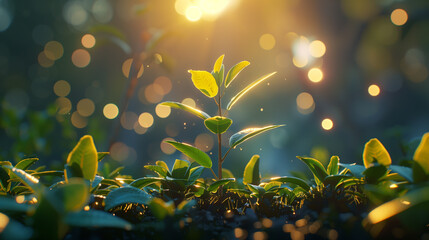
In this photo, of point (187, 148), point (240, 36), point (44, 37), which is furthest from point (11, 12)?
point (187, 148)

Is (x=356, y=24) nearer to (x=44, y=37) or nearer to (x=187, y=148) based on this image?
(x=187, y=148)

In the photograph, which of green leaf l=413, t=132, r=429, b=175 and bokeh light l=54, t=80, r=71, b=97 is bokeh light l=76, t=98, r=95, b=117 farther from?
green leaf l=413, t=132, r=429, b=175

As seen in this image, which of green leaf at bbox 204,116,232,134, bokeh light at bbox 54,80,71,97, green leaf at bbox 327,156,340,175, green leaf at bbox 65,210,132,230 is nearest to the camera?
green leaf at bbox 65,210,132,230

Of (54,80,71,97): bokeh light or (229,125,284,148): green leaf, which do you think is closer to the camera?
(229,125,284,148): green leaf

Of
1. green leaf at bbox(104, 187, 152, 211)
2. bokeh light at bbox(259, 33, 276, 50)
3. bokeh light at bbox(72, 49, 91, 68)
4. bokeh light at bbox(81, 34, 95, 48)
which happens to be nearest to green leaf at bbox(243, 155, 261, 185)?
green leaf at bbox(104, 187, 152, 211)

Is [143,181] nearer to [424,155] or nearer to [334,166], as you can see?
[334,166]

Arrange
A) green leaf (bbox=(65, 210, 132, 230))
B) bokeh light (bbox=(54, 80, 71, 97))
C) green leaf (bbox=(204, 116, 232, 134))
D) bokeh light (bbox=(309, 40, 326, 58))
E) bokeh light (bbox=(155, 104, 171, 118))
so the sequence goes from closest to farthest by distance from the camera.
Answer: green leaf (bbox=(65, 210, 132, 230)) < green leaf (bbox=(204, 116, 232, 134)) < bokeh light (bbox=(309, 40, 326, 58)) < bokeh light (bbox=(155, 104, 171, 118)) < bokeh light (bbox=(54, 80, 71, 97))

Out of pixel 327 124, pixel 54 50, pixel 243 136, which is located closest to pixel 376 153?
pixel 243 136

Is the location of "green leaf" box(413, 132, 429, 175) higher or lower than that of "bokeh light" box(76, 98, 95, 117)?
higher
